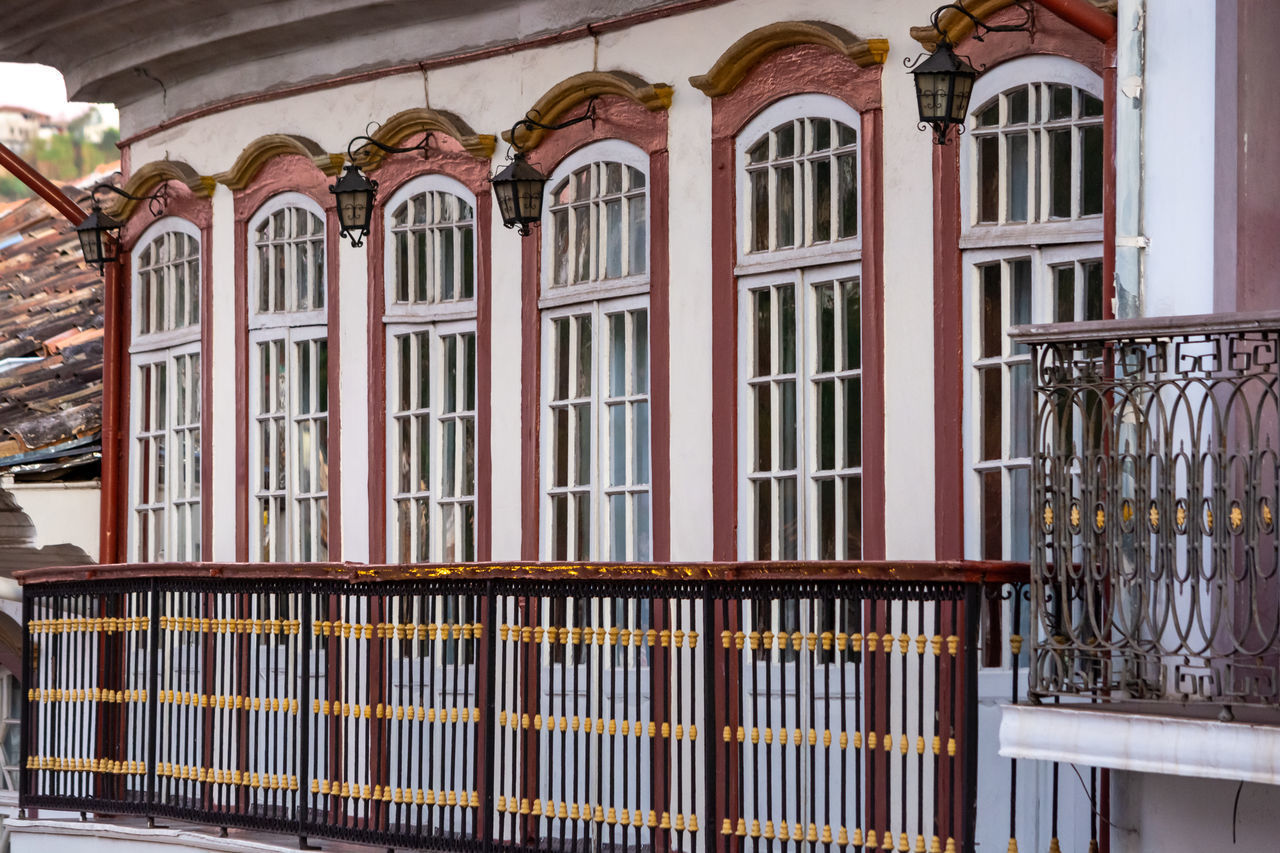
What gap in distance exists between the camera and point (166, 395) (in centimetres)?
1505

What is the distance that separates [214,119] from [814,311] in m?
5.35

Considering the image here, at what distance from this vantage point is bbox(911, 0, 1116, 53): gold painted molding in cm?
959

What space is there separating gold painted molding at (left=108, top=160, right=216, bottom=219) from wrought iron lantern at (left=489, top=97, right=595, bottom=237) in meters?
3.19

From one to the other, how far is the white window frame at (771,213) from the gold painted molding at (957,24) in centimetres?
57

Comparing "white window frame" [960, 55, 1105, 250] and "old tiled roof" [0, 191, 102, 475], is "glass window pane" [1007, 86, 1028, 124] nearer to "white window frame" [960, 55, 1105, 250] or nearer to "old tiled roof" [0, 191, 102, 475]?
"white window frame" [960, 55, 1105, 250]

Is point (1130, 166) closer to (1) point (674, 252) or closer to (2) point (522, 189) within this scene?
(1) point (674, 252)

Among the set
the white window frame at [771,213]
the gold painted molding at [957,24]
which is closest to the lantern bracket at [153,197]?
the white window frame at [771,213]

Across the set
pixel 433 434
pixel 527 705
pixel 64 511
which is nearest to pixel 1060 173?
pixel 527 705

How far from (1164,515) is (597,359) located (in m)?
4.82

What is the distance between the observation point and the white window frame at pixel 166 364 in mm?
14641

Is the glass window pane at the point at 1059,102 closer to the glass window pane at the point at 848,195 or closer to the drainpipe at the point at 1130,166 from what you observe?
the drainpipe at the point at 1130,166

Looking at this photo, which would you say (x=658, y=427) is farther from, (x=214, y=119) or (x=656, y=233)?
(x=214, y=119)

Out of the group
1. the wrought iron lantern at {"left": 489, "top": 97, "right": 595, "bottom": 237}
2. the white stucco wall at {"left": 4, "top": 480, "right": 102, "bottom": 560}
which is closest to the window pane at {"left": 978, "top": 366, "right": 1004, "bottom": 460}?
the wrought iron lantern at {"left": 489, "top": 97, "right": 595, "bottom": 237}

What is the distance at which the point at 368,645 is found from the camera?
1062cm
